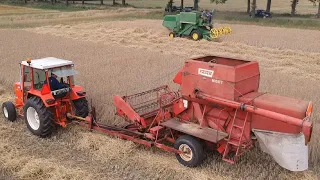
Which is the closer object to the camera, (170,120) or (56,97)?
(170,120)

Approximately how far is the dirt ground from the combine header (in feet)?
1.19

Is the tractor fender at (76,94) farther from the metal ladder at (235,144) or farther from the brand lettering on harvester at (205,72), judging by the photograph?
the metal ladder at (235,144)

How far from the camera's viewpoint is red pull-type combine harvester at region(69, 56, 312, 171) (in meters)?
5.09

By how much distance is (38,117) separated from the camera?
285 inches

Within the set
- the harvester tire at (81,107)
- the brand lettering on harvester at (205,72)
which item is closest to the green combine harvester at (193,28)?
the harvester tire at (81,107)

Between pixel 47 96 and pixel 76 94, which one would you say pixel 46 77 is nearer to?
pixel 47 96

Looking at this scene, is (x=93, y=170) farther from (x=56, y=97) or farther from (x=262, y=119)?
(x=262, y=119)

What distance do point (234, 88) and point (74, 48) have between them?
43.6 ft

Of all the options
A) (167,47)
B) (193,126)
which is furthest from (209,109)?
(167,47)

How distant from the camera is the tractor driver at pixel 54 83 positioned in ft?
24.4

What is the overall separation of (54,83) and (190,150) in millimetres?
3395

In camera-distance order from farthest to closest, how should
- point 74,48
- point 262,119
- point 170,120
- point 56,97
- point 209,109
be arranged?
point 74,48, point 56,97, point 170,120, point 209,109, point 262,119

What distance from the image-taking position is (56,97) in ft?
23.9

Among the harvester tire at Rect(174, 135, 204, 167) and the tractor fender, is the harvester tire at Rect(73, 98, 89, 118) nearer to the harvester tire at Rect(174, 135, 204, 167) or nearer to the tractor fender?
the tractor fender
